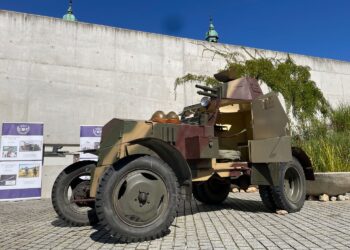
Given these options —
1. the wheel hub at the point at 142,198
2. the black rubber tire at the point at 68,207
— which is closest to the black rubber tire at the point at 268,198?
the wheel hub at the point at 142,198

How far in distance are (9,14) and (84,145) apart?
433 cm

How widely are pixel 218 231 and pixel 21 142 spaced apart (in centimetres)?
677

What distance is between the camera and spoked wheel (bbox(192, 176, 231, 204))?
6.65 meters

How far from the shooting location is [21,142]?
920cm

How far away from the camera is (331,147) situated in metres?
8.50

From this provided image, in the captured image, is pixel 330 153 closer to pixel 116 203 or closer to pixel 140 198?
pixel 140 198

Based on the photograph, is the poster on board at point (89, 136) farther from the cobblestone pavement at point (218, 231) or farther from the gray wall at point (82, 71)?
the cobblestone pavement at point (218, 231)

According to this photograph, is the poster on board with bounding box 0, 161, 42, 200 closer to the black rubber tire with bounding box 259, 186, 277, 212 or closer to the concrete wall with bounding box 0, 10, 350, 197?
the concrete wall with bounding box 0, 10, 350, 197

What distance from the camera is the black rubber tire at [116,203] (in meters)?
3.57

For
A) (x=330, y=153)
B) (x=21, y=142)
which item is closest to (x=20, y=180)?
(x=21, y=142)

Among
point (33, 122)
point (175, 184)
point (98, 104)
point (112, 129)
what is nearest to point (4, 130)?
point (33, 122)

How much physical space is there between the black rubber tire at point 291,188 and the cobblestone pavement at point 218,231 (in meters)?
0.20

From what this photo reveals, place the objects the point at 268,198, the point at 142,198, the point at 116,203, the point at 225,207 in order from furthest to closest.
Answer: the point at 225,207, the point at 268,198, the point at 142,198, the point at 116,203

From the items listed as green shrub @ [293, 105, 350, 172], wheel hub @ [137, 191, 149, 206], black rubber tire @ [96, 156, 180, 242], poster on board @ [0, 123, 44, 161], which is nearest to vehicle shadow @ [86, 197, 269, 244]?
black rubber tire @ [96, 156, 180, 242]
